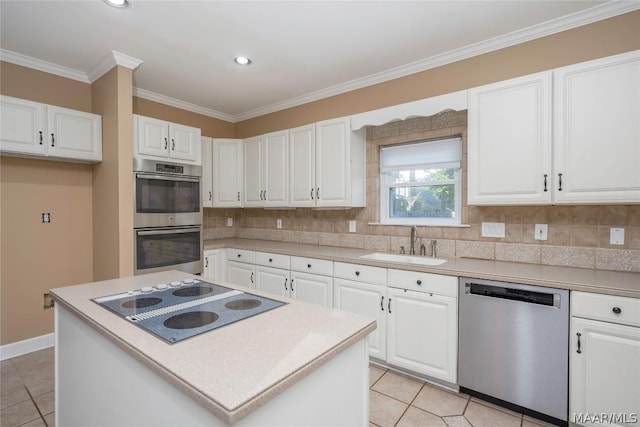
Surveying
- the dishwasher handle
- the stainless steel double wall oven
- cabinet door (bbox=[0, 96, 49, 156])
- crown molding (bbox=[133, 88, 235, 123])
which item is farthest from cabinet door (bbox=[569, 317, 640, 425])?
crown molding (bbox=[133, 88, 235, 123])

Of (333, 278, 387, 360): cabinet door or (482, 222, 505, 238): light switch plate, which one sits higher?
(482, 222, 505, 238): light switch plate

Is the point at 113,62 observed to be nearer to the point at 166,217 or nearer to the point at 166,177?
the point at 166,177

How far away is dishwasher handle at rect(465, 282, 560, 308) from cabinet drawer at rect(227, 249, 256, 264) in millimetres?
2166

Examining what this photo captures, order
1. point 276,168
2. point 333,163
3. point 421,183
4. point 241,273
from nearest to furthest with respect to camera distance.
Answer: point 421,183, point 333,163, point 241,273, point 276,168

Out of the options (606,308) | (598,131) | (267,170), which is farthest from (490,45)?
(267,170)

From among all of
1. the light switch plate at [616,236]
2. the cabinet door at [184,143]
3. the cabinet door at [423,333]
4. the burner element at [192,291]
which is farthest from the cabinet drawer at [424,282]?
the cabinet door at [184,143]

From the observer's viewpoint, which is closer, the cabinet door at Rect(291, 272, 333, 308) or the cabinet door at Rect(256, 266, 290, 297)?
the cabinet door at Rect(291, 272, 333, 308)

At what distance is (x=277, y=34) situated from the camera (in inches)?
93.6

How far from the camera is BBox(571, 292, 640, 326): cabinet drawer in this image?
1593mm

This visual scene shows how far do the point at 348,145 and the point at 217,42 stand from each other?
1401 millimetres

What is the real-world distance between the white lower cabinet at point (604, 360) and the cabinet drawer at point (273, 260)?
7.25 ft

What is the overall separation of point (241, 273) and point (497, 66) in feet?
10.1

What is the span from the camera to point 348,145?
3035 mm

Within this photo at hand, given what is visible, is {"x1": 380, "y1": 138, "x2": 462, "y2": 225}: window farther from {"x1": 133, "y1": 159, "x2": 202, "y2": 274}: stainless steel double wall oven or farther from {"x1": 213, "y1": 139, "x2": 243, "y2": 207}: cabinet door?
{"x1": 133, "y1": 159, "x2": 202, "y2": 274}: stainless steel double wall oven
